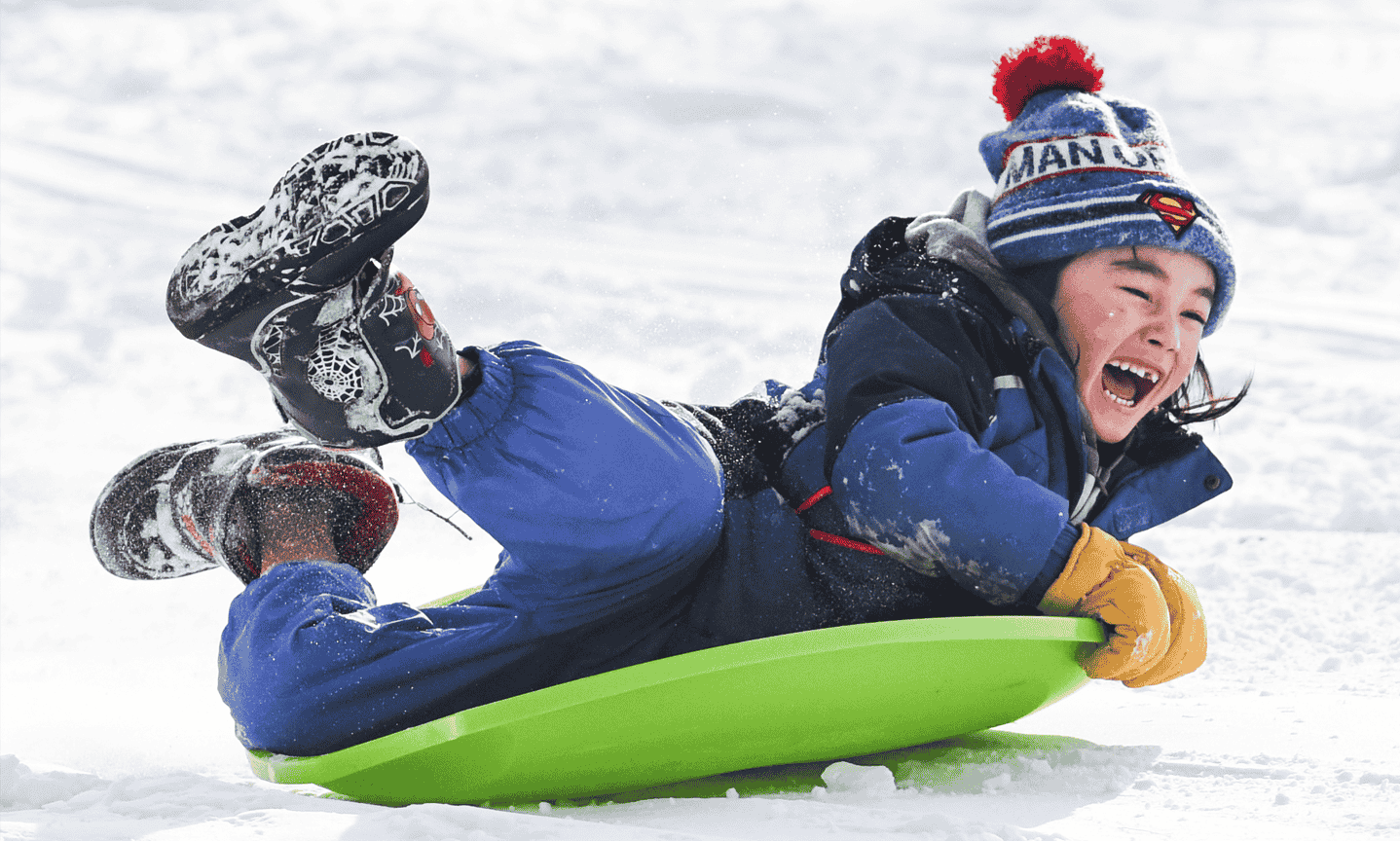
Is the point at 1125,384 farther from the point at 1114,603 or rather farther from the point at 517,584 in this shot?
the point at 517,584

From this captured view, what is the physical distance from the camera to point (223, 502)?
1471mm

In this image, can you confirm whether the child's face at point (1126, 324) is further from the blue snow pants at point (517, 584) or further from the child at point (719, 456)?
the blue snow pants at point (517, 584)

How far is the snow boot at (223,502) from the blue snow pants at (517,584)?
0.51ft

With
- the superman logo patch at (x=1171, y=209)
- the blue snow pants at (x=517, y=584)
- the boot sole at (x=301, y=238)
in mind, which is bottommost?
the blue snow pants at (x=517, y=584)

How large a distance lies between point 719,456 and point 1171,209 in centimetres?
61

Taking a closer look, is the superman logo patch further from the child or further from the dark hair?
the dark hair

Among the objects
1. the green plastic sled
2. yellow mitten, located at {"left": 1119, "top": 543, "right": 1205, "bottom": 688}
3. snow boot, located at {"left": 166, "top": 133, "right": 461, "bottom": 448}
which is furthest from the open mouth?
snow boot, located at {"left": 166, "top": 133, "right": 461, "bottom": 448}

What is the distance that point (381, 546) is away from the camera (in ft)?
5.18

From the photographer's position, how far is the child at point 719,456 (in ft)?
3.50

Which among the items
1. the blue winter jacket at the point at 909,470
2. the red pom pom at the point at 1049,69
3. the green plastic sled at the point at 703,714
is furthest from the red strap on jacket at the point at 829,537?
the red pom pom at the point at 1049,69

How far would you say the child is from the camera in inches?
42.0

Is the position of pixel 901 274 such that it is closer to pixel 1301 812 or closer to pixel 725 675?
pixel 725 675

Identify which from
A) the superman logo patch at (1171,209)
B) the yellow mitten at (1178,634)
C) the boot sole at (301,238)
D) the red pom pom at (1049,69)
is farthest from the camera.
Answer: the red pom pom at (1049,69)

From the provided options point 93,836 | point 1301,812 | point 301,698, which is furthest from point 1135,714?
point 93,836
